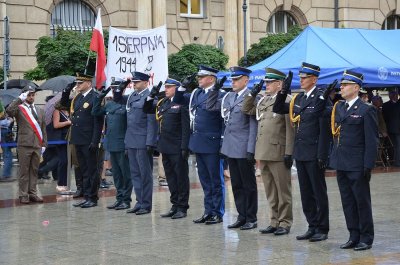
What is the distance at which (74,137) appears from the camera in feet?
50.1

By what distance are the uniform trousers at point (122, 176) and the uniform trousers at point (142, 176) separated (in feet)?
1.48

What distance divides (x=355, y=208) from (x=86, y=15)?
21.9m

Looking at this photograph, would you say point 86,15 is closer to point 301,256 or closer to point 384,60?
point 384,60

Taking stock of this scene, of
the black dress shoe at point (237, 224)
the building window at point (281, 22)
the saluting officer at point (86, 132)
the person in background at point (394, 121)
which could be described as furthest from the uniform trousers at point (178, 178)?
the building window at point (281, 22)

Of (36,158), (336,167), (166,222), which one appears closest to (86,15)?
(36,158)

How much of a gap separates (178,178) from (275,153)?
2.33 metres

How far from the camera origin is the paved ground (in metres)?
10.2

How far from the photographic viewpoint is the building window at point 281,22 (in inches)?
1419

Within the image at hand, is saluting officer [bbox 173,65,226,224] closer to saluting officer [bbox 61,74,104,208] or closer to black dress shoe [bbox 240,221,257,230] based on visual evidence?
black dress shoe [bbox 240,221,257,230]

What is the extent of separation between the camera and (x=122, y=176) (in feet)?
48.8

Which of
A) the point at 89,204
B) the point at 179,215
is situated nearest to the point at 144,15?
the point at 89,204

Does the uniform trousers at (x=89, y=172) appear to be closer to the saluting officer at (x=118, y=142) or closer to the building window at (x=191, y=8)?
the saluting officer at (x=118, y=142)

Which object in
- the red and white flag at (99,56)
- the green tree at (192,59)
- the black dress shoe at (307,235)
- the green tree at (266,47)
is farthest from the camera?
the green tree at (266,47)

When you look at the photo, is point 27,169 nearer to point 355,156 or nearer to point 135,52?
point 135,52
